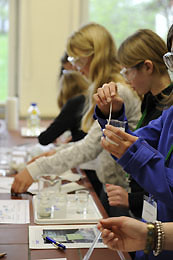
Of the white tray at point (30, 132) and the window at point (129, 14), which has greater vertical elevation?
the window at point (129, 14)

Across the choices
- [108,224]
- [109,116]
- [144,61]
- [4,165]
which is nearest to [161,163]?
[108,224]

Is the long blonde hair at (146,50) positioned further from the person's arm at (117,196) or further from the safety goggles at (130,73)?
the person's arm at (117,196)

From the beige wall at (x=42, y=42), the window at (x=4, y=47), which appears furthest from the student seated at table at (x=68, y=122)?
the window at (x=4, y=47)

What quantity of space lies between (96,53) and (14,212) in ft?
3.54

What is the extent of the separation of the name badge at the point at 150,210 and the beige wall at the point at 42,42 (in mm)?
3386

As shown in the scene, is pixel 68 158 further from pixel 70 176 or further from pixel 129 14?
pixel 129 14

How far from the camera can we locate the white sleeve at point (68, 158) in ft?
6.80

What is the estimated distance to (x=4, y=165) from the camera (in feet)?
8.32

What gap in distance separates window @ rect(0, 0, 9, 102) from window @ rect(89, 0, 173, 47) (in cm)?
102

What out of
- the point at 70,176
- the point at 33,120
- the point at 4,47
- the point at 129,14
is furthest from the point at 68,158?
the point at 129,14

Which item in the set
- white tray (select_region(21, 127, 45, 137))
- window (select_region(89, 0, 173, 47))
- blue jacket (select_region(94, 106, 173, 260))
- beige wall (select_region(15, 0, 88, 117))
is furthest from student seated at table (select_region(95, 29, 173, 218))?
window (select_region(89, 0, 173, 47))

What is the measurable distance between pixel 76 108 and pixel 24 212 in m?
1.18

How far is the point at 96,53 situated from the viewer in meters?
2.37

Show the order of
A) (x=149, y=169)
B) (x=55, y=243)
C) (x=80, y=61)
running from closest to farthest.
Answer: (x=149, y=169) → (x=55, y=243) → (x=80, y=61)
